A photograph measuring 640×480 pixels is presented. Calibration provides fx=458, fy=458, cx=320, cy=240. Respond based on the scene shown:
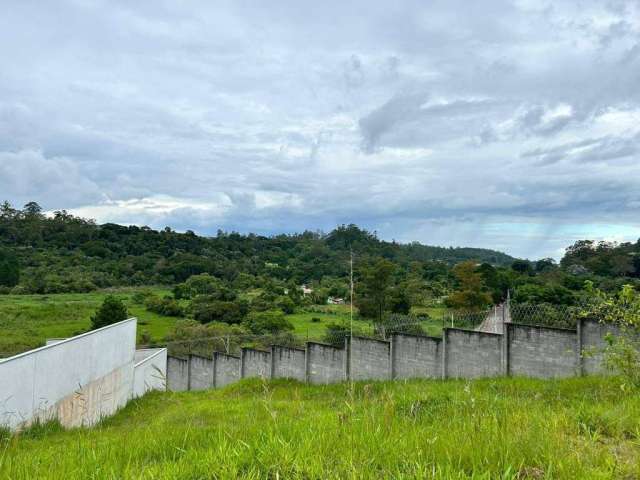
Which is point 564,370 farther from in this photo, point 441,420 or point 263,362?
point 263,362

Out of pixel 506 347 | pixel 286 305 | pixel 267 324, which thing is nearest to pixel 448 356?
pixel 506 347

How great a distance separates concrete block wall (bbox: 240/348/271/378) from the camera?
68.0ft

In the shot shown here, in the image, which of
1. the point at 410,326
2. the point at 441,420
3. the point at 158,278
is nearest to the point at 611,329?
the point at 410,326

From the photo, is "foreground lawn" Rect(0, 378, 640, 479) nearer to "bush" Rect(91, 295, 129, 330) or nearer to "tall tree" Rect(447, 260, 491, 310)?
"tall tree" Rect(447, 260, 491, 310)

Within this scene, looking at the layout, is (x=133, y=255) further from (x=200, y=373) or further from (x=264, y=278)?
(x=200, y=373)

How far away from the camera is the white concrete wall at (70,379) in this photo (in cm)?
886

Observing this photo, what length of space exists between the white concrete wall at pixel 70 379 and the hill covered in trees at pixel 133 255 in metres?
45.6

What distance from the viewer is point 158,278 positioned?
74875 millimetres

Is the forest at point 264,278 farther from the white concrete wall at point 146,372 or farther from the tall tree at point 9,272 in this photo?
the white concrete wall at point 146,372

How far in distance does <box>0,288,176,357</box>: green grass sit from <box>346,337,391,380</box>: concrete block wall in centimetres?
Result: 2863

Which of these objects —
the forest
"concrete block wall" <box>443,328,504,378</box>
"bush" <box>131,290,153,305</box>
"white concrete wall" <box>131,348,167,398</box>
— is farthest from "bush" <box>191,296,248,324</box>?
"concrete block wall" <box>443,328,504,378</box>

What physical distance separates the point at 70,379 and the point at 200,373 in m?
14.2

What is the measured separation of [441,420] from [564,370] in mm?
9578

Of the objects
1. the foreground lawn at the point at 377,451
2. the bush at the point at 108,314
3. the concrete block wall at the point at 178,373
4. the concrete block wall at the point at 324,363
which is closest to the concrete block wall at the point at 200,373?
the concrete block wall at the point at 178,373
